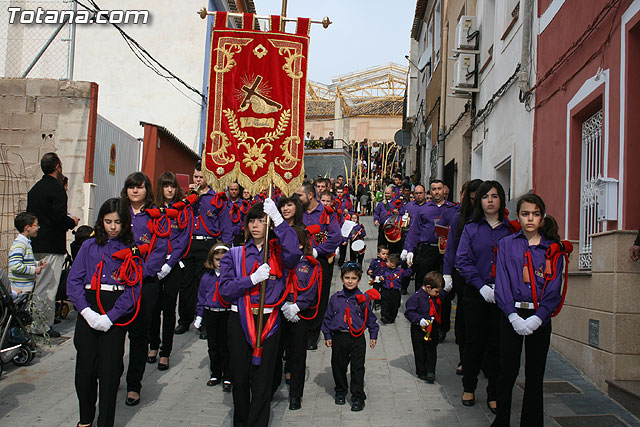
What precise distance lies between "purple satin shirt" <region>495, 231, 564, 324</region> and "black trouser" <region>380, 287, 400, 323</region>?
16.7ft

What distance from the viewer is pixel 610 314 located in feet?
20.8

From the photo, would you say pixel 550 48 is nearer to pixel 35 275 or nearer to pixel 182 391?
pixel 182 391

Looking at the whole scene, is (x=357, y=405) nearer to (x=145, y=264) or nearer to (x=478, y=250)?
(x=478, y=250)

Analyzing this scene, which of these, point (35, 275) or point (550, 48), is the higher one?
point (550, 48)

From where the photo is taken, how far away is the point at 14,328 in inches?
295

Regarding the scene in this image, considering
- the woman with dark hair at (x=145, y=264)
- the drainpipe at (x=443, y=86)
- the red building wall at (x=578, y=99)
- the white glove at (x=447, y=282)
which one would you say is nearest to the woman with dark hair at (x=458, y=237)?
the white glove at (x=447, y=282)

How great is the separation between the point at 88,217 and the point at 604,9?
8.68 m

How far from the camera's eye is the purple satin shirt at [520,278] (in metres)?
5.13

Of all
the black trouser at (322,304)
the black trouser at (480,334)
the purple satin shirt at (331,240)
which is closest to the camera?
the black trouser at (480,334)

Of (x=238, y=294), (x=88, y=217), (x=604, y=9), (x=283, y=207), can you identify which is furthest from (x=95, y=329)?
(x=88, y=217)

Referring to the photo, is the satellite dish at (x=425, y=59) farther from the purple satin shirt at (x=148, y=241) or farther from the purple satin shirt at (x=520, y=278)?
the purple satin shirt at (x=520, y=278)

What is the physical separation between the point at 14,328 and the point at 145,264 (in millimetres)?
1994

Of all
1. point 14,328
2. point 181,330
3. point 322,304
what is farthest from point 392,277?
point 14,328

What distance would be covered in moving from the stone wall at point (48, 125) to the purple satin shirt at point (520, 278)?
27.0 feet
